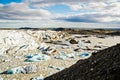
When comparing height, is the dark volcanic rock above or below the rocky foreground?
above

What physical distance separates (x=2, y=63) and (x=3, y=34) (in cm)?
1199

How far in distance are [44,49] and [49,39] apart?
25.0 meters

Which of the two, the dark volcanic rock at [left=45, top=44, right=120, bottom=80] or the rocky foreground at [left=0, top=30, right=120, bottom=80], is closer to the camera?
the dark volcanic rock at [left=45, top=44, right=120, bottom=80]

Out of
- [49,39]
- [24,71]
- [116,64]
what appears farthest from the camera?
[49,39]

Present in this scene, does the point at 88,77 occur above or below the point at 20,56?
above

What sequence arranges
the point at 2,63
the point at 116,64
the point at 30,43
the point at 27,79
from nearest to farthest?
the point at 116,64
the point at 27,79
the point at 2,63
the point at 30,43

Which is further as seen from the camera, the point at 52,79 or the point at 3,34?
the point at 3,34

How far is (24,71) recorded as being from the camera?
23.9m

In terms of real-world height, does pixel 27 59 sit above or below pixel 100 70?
below

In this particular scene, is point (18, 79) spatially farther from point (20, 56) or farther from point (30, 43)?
point (30, 43)

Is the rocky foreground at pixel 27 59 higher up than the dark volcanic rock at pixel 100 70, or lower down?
lower down

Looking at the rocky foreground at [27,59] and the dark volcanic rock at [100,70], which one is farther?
the rocky foreground at [27,59]

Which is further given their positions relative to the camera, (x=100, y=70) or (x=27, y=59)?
(x=27, y=59)

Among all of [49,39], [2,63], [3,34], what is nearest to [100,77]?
[2,63]
